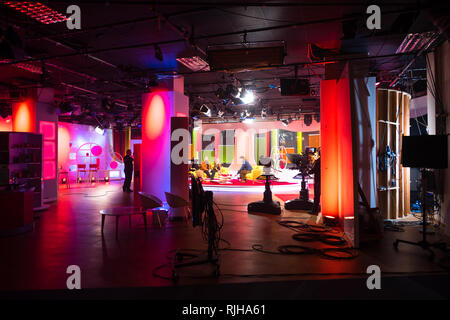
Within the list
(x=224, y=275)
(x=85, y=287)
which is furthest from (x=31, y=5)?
(x=224, y=275)

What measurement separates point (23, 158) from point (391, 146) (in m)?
9.30

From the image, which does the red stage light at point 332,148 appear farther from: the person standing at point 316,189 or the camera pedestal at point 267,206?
the camera pedestal at point 267,206

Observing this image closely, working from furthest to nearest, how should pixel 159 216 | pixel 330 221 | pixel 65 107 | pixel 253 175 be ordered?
pixel 253 175
pixel 65 107
pixel 159 216
pixel 330 221

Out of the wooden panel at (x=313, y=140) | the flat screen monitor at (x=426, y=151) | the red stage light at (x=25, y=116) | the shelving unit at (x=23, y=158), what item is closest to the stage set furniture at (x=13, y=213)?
the shelving unit at (x=23, y=158)

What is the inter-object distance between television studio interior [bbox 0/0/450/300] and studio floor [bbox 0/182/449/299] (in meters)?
0.03

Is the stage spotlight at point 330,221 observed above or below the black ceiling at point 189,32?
below

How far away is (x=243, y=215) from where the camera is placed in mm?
7441

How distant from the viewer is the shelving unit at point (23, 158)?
6.89 meters

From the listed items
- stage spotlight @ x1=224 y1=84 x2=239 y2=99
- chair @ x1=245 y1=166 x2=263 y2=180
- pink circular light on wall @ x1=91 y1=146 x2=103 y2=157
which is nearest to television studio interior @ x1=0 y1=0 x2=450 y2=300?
stage spotlight @ x1=224 y1=84 x2=239 y2=99

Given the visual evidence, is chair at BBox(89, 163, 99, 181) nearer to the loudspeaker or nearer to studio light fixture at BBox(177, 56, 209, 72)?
studio light fixture at BBox(177, 56, 209, 72)

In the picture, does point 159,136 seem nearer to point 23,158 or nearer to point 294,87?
point 23,158

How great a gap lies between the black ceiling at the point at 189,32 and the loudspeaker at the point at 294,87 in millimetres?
692

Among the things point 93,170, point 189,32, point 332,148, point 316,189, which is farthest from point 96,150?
point 332,148

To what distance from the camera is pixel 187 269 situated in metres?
3.76
